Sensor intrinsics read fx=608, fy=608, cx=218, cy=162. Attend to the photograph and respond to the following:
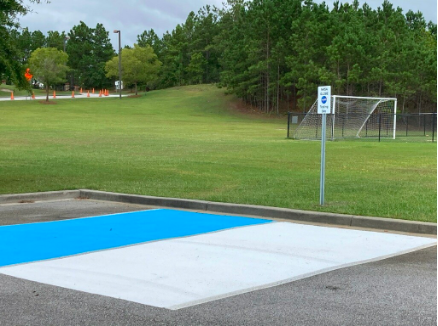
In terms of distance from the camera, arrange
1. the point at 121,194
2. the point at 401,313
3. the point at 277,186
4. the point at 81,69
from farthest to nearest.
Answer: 1. the point at 81,69
2. the point at 277,186
3. the point at 121,194
4. the point at 401,313

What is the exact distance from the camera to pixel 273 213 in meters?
9.77

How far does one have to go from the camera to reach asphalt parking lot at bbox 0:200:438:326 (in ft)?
15.5

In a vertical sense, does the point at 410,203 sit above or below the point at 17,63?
below

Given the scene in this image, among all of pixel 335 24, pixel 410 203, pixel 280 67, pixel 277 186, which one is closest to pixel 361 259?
pixel 410 203

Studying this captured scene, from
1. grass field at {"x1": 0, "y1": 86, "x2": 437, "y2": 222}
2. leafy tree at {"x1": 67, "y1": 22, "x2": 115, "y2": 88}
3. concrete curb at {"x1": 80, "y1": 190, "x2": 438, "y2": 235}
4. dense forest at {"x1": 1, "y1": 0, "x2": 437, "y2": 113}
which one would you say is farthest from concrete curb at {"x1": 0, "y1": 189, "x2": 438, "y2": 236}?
leafy tree at {"x1": 67, "y1": 22, "x2": 115, "y2": 88}

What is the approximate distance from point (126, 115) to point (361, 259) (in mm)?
56644

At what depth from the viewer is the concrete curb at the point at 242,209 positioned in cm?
851

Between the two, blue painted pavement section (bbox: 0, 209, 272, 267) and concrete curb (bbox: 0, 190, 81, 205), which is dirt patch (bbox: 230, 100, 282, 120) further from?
blue painted pavement section (bbox: 0, 209, 272, 267)

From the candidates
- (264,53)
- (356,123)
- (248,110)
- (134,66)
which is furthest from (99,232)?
(134,66)

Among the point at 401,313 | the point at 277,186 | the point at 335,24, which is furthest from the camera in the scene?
the point at 335,24

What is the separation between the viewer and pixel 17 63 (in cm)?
1205

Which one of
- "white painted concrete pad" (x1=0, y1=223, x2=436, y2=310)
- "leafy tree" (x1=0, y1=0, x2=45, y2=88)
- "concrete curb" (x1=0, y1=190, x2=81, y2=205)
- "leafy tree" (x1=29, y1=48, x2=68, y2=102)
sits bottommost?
"concrete curb" (x1=0, y1=190, x2=81, y2=205)

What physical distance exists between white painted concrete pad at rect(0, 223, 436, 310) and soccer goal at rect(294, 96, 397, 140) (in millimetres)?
27517

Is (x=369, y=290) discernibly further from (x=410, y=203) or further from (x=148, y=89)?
(x=148, y=89)
